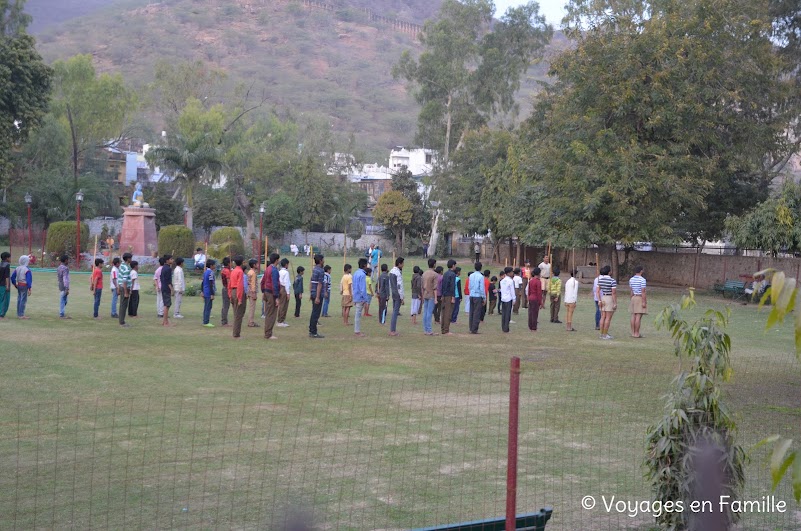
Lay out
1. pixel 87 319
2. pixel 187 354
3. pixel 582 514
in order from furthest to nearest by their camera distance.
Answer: pixel 87 319 → pixel 187 354 → pixel 582 514

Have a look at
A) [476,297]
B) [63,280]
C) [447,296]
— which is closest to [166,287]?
[63,280]

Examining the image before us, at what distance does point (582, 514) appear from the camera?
677 cm

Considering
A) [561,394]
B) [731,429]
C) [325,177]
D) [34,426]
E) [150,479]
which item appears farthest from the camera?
[325,177]

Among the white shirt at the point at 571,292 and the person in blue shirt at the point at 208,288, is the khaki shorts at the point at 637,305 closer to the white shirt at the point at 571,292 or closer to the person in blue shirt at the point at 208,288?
the white shirt at the point at 571,292

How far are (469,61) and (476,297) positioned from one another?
143 ft

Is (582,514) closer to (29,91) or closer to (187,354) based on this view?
(187,354)

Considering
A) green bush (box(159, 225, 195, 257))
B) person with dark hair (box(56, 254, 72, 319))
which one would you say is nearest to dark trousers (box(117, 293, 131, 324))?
person with dark hair (box(56, 254, 72, 319))

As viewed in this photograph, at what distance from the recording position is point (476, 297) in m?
17.9

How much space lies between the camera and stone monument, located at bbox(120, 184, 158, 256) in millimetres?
38688

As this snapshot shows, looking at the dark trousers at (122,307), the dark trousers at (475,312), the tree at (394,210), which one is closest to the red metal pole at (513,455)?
the dark trousers at (475,312)

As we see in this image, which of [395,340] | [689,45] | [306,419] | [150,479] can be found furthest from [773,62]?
[150,479]

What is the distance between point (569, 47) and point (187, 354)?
A: 24794mm

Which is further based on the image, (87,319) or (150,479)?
(87,319)

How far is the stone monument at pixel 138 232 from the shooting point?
3869 cm
